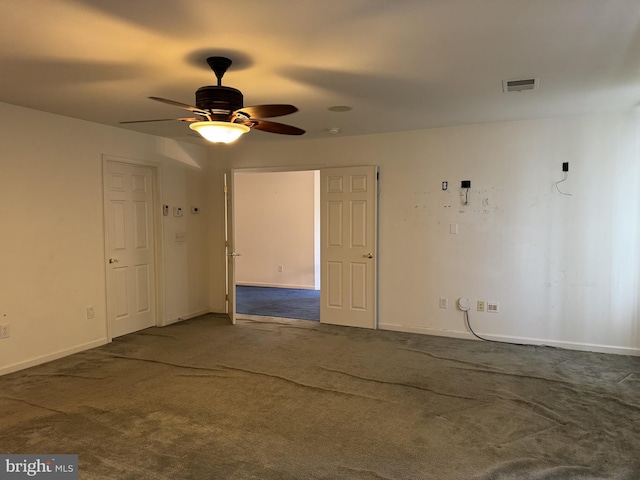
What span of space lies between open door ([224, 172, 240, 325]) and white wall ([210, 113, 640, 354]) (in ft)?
4.38

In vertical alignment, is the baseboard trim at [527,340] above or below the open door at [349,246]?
below

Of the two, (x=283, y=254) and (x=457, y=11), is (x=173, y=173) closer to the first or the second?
(x=283, y=254)

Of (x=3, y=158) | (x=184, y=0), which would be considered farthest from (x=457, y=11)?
(x=3, y=158)

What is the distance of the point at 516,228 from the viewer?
4.86 meters

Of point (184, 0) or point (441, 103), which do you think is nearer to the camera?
point (184, 0)

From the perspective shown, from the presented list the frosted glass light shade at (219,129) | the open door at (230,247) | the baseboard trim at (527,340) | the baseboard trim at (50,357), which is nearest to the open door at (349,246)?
the baseboard trim at (527,340)

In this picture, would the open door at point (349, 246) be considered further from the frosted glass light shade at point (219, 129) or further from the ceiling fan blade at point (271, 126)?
the frosted glass light shade at point (219, 129)

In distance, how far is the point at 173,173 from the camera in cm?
586

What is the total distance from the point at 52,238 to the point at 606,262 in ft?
18.4

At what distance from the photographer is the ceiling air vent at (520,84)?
3361 mm

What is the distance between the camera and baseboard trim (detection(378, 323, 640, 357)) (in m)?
4.49

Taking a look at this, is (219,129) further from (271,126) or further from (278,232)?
(278,232)

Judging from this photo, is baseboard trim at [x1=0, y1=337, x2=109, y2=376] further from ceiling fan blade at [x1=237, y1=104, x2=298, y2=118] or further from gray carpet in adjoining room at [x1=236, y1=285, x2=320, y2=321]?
ceiling fan blade at [x1=237, y1=104, x2=298, y2=118]
